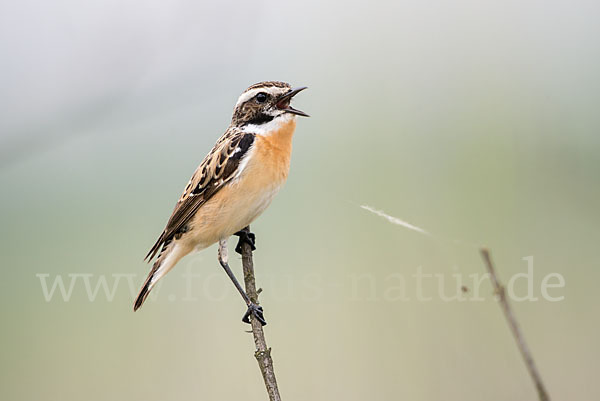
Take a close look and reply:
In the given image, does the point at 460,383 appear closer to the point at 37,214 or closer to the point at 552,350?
the point at 552,350

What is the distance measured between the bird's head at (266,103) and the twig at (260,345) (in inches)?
32.6

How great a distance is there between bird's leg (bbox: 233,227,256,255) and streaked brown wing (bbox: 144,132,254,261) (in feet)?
1.07

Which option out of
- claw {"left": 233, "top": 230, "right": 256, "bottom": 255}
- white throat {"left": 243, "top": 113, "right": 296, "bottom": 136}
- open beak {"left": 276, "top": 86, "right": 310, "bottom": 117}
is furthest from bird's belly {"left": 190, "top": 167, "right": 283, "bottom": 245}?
open beak {"left": 276, "top": 86, "right": 310, "bottom": 117}

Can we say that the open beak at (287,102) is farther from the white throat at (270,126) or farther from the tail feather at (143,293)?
the tail feather at (143,293)

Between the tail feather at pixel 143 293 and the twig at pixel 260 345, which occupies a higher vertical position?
the tail feather at pixel 143 293

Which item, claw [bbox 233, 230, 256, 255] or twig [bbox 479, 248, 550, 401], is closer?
twig [bbox 479, 248, 550, 401]

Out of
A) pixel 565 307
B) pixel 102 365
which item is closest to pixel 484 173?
pixel 565 307

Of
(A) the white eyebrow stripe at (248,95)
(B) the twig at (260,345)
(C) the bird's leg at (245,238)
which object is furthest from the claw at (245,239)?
(A) the white eyebrow stripe at (248,95)

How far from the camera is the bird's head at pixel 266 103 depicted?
379 cm

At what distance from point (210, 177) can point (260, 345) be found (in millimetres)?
1438

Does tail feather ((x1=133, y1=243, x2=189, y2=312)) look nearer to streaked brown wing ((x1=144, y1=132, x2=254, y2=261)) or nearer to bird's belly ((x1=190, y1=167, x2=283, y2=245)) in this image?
streaked brown wing ((x1=144, y1=132, x2=254, y2=261))

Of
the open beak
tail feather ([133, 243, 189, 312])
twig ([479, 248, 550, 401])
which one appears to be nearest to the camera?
twig ([479, 248, 550, 401])

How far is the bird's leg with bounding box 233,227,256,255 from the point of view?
397cm

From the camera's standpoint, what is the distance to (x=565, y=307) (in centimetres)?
460
